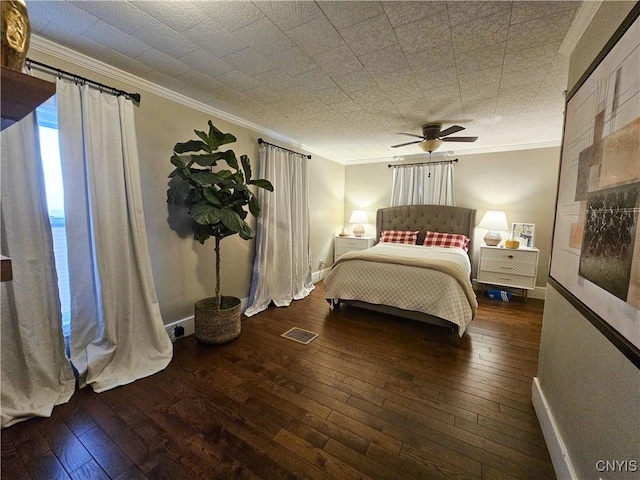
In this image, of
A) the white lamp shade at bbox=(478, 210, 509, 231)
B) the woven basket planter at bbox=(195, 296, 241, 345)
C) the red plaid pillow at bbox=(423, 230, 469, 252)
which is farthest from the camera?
the red plaid pillow at bbox=(423, 230, 469, 252)

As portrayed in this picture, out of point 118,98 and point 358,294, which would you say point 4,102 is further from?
point 358,294

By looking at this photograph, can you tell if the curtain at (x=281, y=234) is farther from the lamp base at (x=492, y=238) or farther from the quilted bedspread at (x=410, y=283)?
the lamp base at (x=492, y=238)

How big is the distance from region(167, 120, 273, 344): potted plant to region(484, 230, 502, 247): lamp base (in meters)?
3.53

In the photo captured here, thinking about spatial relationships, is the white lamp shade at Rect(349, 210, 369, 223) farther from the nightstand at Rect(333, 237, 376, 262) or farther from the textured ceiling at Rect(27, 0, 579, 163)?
the textured ceiling at Rect(27, 0, 579, 163)

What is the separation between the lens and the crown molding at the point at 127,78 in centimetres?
170

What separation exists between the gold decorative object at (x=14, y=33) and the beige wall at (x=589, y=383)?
187 centimetres

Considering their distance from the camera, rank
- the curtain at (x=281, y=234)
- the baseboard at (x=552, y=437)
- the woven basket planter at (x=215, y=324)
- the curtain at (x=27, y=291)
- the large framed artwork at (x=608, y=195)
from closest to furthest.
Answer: the large framed artwork at (x=608, y=195)
the baseboard at (x=552, y=437)
the curtain at (x=27, y=291)
the woven basket planter at (x=215, y=324)
the curtain at (x=281, y=234)

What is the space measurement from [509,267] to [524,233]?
25.5 inches

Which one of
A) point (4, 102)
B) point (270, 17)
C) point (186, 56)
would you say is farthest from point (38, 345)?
point (270, 17)

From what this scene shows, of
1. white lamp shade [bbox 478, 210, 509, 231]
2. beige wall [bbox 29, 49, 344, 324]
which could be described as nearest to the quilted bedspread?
white lamp shade [bbox 478, 210, 509, 231]

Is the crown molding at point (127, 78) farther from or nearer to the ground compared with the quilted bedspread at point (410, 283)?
farther from the ground

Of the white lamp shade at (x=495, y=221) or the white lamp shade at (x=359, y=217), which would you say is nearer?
the white lamp shade at (x=495, y=221)

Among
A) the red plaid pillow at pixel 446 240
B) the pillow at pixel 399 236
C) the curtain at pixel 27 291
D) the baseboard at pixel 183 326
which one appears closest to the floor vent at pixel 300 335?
the baseboard at pixel 183 326

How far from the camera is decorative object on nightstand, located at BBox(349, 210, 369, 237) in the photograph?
498 centimetres
